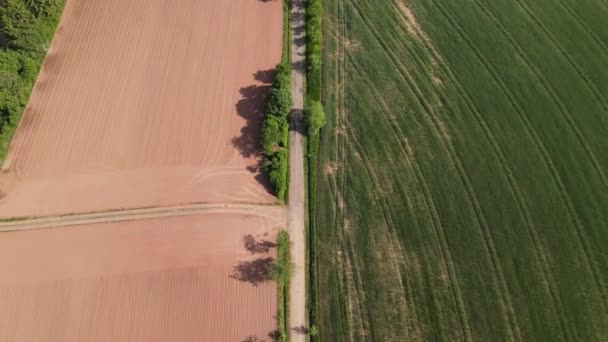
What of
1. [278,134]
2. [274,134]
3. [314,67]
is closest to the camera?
[274,134]

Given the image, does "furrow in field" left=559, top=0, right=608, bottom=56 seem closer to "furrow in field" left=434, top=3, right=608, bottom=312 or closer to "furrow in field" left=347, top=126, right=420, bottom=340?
"furrow in field" left=434, top=3, right=608, bottom=312

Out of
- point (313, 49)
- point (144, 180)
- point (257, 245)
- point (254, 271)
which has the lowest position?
point (254, 271)

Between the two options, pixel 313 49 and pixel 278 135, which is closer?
pixel 278 135

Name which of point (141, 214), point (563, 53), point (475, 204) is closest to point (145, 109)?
point (141, 214)

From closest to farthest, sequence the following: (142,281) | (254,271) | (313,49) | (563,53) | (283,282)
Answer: (283,282) < (254,271) < (142,281) < (563,53) < (313,49)

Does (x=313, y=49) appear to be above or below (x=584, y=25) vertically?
below

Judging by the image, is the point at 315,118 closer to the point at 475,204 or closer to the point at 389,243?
the point at 389,243

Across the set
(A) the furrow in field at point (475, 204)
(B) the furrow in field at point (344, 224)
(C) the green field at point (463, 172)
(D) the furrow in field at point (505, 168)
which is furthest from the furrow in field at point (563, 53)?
(B) the furrow in field at point (344, 224)
